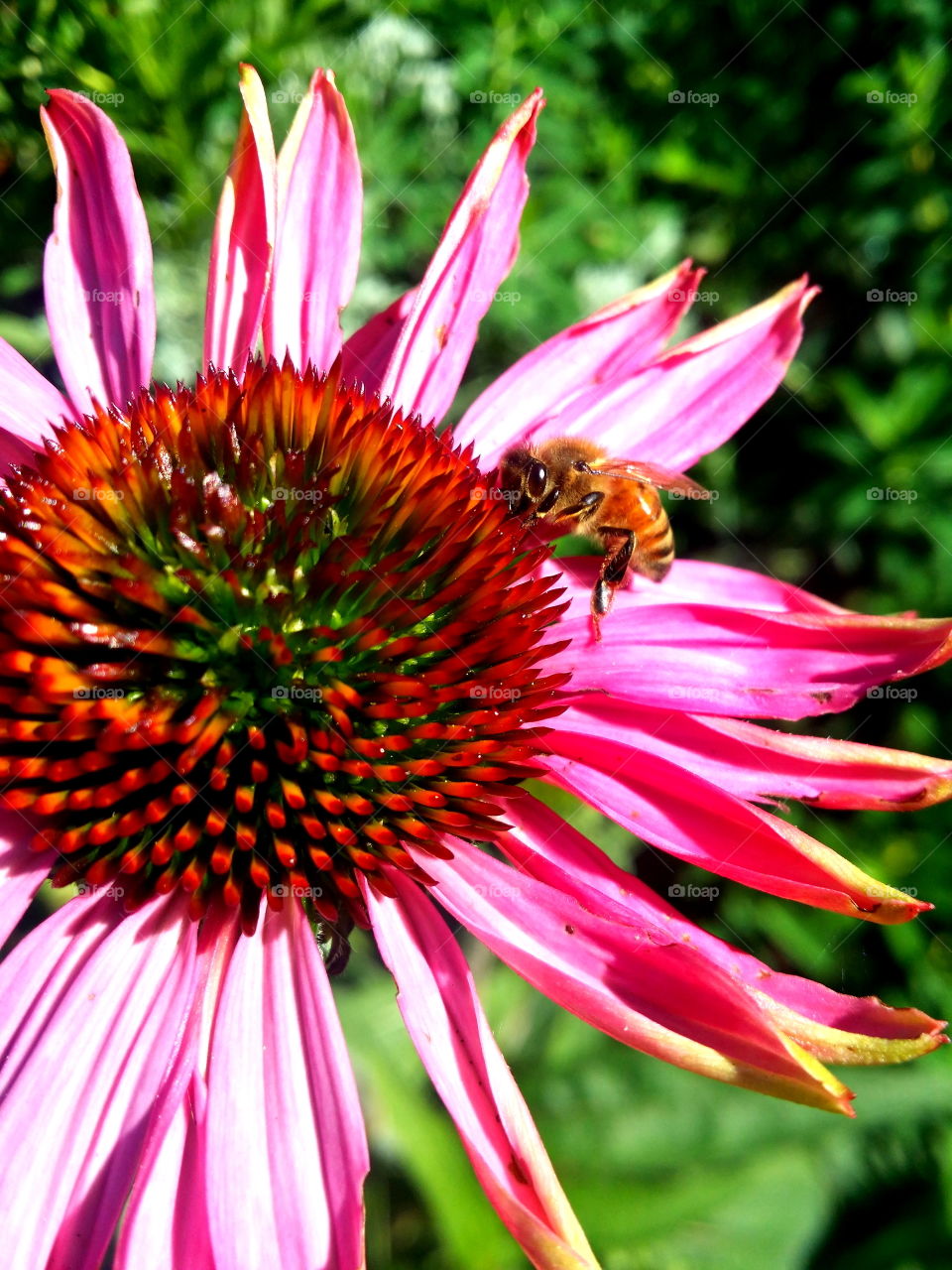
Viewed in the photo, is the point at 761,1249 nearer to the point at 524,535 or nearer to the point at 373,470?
the point at 524,535

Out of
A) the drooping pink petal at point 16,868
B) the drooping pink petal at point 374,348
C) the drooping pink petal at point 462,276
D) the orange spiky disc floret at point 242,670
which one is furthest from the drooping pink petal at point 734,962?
the drooping pink petal at point 374,348

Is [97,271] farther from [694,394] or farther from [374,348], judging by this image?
[694,394]

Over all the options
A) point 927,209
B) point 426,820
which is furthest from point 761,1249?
point 927,209

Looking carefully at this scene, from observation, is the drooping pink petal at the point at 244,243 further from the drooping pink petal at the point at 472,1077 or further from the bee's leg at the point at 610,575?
the drooping pink petal at the point at 472,1077

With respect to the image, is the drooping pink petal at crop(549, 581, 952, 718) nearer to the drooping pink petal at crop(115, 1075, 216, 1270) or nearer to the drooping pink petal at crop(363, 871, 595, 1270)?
the drooping pink petal at crop(363, 871, 595, 1270)

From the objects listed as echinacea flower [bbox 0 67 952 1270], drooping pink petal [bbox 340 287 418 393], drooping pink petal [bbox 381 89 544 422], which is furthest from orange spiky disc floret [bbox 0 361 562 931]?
drooping pink petal [bbox 340 287 418 393]

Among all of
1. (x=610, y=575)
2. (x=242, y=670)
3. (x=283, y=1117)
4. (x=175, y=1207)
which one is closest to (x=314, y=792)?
(x=242, y=670)
